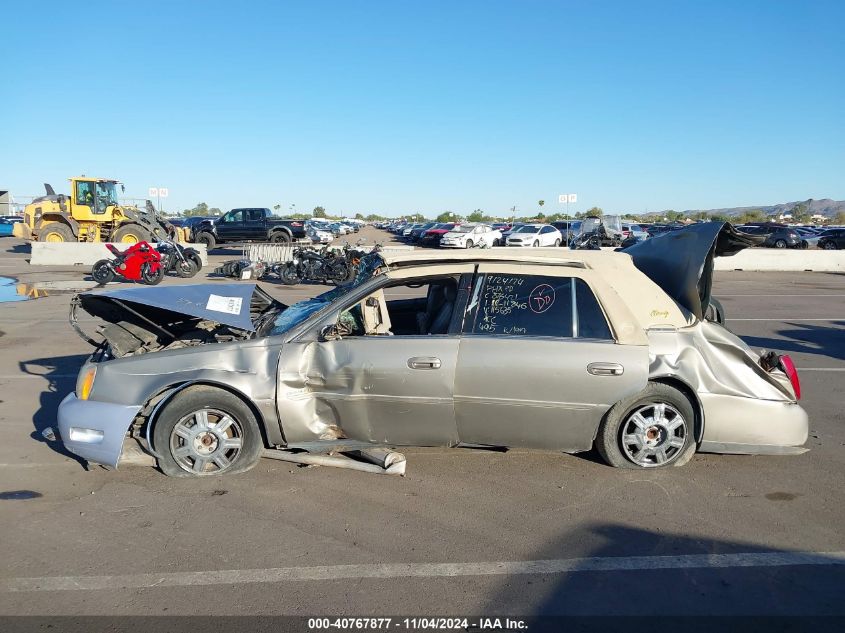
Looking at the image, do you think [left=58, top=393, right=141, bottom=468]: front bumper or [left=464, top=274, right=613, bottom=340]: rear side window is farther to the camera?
[left=464, top=274, right=613, bottom=340]: rear side window

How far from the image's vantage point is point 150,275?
1806 cm

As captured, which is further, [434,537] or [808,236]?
[808,236]

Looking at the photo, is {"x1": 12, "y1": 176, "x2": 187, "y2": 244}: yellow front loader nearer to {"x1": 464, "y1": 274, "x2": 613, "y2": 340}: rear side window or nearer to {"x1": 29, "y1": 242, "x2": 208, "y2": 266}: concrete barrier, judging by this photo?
{"x1": 29, "y1": 242, "x2": 208, "y2": 266}: concrete barrier

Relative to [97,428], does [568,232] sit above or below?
above

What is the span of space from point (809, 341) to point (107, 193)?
25225 millimetres

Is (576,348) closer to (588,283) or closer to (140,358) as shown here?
(588,283)

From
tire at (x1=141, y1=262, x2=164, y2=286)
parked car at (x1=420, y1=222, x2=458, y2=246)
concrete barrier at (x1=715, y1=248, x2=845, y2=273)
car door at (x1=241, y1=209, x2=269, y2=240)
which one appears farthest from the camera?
parked car at (x1=420, y1=222, x2=458, y2=246)

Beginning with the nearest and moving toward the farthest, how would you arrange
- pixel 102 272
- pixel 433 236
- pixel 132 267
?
1. pixel 102 272
2. pixel 132 267
3. pixel 433 236

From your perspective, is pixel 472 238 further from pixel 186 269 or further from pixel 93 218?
pixel 186 269

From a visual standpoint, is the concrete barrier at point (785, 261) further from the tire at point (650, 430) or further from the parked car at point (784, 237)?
the tire at point (650, 430)

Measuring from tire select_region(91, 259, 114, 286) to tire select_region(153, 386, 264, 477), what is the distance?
14872 mm

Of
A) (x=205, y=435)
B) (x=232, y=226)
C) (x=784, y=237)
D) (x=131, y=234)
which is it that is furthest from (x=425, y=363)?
(x=784, y=237)

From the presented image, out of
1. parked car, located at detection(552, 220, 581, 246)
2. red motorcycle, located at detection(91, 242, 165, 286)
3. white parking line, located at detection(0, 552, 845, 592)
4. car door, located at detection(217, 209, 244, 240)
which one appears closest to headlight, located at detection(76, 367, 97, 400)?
white parking line, located at detection(0, 552, 845, 592)

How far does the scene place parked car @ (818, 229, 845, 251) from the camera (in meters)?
40.6
